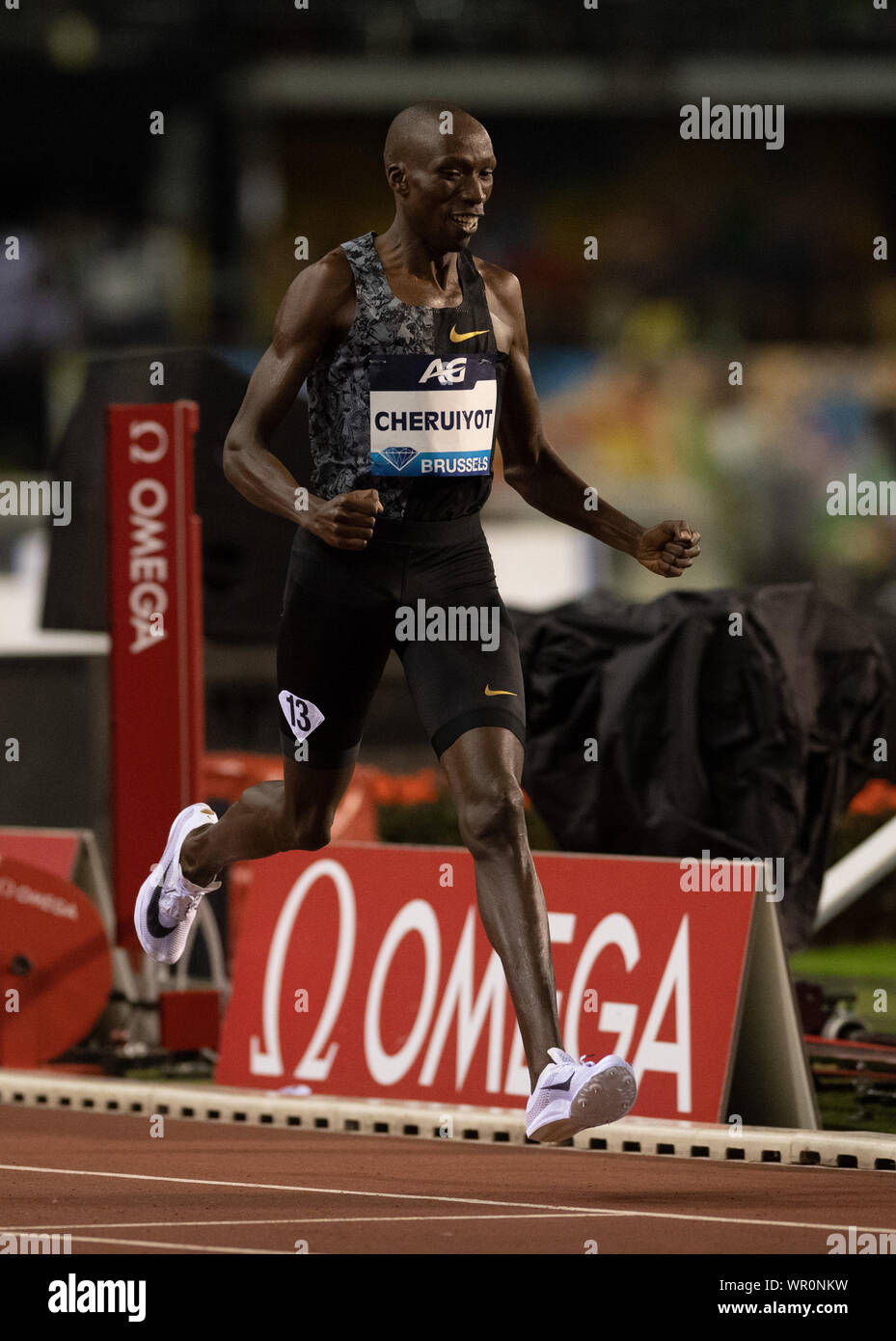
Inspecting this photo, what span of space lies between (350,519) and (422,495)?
0.61 m

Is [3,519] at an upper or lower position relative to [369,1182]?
upper

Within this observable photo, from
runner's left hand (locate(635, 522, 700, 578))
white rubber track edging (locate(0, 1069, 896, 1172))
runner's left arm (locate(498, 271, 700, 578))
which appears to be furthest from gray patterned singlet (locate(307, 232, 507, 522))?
white rubber track edging (locate(0, 1069, 896, 1172))

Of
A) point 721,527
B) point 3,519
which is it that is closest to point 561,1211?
point 3,519

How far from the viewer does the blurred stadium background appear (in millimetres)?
22641

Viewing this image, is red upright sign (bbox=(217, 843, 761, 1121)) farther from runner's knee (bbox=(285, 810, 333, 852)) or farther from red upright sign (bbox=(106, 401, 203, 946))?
runner's knee (bbox=(285, 810, 333, 852))

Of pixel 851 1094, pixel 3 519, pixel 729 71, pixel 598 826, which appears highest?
pixel 729 71

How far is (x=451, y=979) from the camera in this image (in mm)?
7840

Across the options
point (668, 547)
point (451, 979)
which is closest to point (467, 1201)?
point (451, 979)

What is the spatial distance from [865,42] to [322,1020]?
22050 millimetres

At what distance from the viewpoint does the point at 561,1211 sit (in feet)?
19.9

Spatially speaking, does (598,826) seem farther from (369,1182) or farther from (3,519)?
(3,519)

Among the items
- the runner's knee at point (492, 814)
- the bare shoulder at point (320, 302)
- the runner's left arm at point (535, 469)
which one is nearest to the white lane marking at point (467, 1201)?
the runner's knee at point (492, 814)

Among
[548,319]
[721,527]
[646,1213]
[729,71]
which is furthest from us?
[729,71]

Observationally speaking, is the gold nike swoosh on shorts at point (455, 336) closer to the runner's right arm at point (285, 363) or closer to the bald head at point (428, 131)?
the runner's right arm at point (285, 363)
